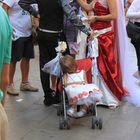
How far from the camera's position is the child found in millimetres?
4938

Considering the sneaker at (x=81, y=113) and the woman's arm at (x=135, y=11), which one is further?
the woman's arm at (x=135, y=11)

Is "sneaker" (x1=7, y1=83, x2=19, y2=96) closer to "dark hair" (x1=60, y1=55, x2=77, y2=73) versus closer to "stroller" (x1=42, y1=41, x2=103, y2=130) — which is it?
"stroller" (x1=42, y1=41, x2=103, y2=130)

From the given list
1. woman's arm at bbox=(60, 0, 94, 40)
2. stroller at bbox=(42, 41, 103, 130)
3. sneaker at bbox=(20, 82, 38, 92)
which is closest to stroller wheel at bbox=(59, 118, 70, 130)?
stroller at bbox=(42, 41, 103, 130)

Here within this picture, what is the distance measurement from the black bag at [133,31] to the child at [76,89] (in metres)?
1.24

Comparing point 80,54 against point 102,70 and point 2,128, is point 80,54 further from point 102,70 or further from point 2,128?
A: point 2,128

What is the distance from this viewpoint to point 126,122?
17.6 feet

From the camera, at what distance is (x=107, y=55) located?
6039mm

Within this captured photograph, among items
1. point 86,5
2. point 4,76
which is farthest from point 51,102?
point 4,76

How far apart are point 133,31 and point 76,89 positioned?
5.46 feet

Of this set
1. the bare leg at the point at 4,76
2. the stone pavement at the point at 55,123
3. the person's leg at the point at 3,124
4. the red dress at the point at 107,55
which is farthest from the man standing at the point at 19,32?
the person's leg at the point at 3,124

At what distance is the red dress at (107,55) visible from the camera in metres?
5.91

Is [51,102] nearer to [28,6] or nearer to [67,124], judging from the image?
[67,124]

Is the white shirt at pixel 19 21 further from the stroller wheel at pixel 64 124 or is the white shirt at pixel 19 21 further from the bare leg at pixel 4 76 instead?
the bare leg at pixel 4 76

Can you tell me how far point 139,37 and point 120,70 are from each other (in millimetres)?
554
